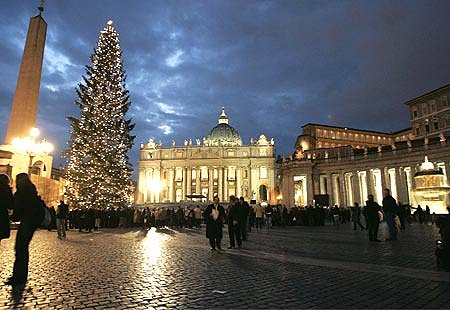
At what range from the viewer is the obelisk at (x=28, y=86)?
2414 cm

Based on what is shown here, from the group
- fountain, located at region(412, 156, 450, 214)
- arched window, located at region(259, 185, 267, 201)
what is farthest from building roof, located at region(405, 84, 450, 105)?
arched window, located at region(259, 185, 267, 201)

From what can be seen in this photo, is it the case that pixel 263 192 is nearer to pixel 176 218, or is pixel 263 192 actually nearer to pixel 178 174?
pixel 178 174

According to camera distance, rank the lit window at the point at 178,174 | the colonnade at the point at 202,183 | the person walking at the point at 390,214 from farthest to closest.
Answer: the lit window at the point at 178,174, the colonnade at the point at 202,183, the person walking at the point at 390,214

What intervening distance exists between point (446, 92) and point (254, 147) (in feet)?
180

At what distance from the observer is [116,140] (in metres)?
25.5

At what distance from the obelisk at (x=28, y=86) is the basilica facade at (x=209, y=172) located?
69857 mm

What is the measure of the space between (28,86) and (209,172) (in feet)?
238

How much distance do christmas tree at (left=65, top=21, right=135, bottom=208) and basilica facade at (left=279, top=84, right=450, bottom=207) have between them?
25.2 m

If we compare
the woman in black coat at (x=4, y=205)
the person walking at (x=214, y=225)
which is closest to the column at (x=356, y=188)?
the person walking at (x=214, y=225)

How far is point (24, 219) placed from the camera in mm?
5754

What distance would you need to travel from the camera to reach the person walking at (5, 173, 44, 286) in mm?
5559

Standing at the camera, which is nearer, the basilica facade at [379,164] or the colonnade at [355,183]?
the basilica facade at [379,164]

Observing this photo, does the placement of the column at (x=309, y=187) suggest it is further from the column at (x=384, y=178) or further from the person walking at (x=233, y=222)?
the person walking at (x=233, y=222)

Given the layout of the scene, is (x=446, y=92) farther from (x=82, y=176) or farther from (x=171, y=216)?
(x=82, y=176)
